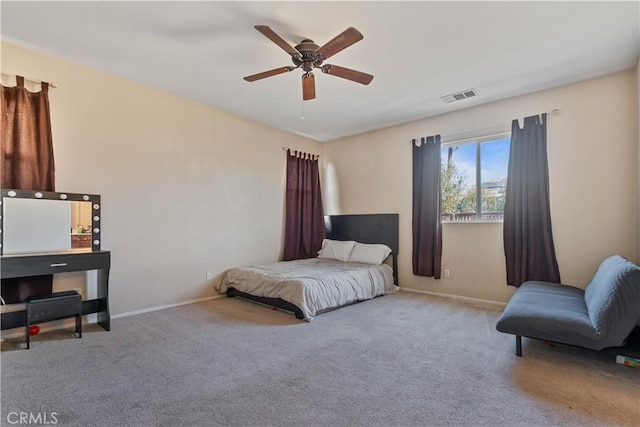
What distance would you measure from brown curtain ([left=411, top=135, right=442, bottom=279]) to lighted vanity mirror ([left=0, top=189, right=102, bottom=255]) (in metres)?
4.18

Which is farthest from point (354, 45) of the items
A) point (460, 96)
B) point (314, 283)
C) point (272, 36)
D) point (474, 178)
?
point (474, 178)

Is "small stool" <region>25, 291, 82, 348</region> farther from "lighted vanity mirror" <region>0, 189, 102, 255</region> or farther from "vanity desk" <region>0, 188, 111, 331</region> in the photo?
"lighted vanity mirror" <region>0, 189, 102, 255</region>

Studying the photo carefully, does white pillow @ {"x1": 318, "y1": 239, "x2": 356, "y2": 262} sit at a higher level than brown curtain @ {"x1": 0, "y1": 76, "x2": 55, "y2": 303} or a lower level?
lower

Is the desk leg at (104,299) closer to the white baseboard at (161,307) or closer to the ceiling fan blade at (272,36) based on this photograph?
the white baseboard at (161,307)

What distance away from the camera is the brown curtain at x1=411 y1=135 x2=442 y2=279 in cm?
463

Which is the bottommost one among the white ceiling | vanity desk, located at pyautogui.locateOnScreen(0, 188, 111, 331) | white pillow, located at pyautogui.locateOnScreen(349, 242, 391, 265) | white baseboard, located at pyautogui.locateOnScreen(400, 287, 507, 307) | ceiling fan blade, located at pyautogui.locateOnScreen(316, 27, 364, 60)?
white baseboard, located at pyautogui.locateOnScreen(400, 287, 507, 307)

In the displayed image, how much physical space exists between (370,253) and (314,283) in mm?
1601

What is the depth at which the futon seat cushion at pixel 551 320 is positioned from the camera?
7.20 ft

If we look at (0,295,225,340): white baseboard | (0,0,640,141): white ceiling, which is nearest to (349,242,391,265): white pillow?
(0,0,640,141): white ceiling

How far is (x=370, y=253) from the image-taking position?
4973 millimetres

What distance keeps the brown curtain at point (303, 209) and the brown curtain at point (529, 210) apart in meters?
3.10

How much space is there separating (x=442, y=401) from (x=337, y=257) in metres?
3.43

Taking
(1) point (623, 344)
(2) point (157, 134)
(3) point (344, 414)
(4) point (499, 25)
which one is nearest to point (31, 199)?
(2) point (157, 134)

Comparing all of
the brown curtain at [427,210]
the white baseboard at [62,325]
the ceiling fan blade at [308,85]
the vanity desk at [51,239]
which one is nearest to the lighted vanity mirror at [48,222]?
the vanity desk at [51,239]
